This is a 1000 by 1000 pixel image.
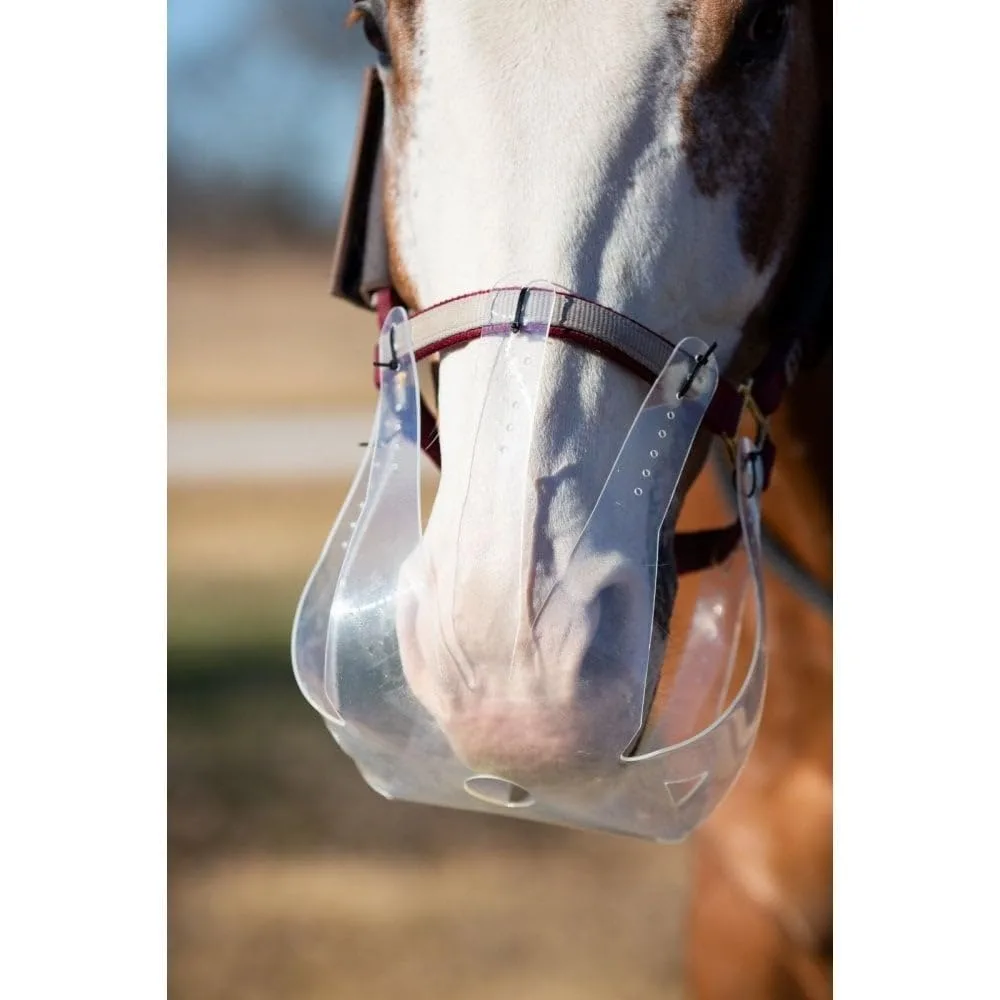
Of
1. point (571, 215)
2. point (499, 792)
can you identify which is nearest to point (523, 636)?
point (499, 792)

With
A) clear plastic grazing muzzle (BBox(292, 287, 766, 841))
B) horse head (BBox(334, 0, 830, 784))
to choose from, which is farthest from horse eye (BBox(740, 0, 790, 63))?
clear plastic grazing muzzle (BBox(292, 287, 766, 841))

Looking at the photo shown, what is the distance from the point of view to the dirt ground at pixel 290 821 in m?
0.89

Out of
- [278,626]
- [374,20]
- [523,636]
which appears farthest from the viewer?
[278,626]

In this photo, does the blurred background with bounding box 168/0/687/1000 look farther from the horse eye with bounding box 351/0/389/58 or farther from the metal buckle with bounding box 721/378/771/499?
the metal buckle with bounding box 721/378/771/499

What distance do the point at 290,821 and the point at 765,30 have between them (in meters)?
0.66

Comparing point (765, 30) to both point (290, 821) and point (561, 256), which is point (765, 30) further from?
point (290, 821)

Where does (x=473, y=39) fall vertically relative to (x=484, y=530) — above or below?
above

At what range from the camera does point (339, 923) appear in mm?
930

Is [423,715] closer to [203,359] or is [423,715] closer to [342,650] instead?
[342,650]

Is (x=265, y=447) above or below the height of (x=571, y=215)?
below

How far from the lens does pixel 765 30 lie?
71cm

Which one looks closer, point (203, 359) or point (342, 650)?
point (342, 650)
